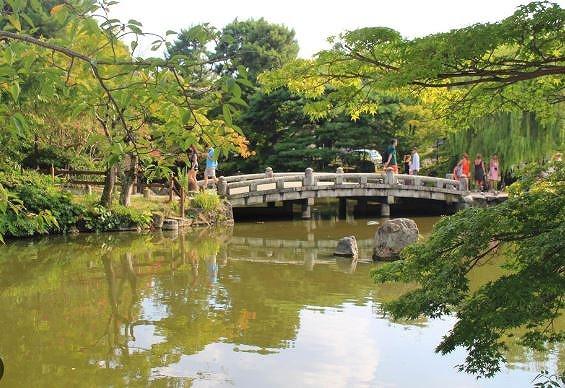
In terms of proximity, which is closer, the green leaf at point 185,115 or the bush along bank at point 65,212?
the green leaf at point 185,115

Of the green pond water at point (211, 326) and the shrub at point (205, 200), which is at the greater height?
the shrub at point (205, 200)

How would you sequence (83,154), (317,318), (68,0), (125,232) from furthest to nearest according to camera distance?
(83,154) < (125,232) < (317,318) < (68,0)

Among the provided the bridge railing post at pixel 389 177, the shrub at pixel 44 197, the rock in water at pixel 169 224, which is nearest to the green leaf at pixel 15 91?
the shrub at pixel 44 197

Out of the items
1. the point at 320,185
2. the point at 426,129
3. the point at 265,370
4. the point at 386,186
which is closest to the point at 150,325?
the point at 265,370

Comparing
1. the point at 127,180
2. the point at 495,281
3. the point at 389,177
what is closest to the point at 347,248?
the point at 127,180

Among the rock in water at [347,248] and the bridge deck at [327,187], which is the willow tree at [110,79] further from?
the bridge deck at [327,187]

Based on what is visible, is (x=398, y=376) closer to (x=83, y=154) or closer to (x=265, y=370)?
(x=265, y=370)

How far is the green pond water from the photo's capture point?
17.9 feet

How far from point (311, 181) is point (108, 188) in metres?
5.86

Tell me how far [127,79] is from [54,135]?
13.6 m

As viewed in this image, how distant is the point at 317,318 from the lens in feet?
24.1

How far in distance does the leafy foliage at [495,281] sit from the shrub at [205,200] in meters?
12.2

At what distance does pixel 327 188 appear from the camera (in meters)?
18.3

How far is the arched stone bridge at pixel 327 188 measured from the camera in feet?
56.3
